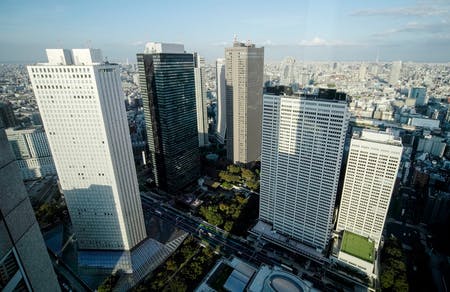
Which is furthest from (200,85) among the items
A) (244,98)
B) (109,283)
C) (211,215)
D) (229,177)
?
(109,283)

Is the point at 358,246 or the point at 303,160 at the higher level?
the point at 303,160

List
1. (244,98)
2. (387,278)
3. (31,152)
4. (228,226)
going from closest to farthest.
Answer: (387,278)
(228,226)
(31,152)
(244,98)

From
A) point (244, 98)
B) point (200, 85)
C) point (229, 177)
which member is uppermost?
point (200, 85)

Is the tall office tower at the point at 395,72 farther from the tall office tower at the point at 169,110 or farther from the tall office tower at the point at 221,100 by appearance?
the tall office tower at the point at 169,110

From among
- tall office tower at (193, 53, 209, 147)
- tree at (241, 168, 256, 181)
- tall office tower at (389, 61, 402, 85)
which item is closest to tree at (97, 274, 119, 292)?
tree at (241, 168, 256, 181)

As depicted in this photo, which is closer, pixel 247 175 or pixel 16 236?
pixel 16 236

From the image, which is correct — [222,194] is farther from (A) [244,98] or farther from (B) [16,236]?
(B) [16,236]

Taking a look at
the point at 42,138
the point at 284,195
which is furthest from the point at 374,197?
the point at 42,138

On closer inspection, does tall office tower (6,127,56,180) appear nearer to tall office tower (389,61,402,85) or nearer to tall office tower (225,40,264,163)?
tall office tower (225,40,264,163)
